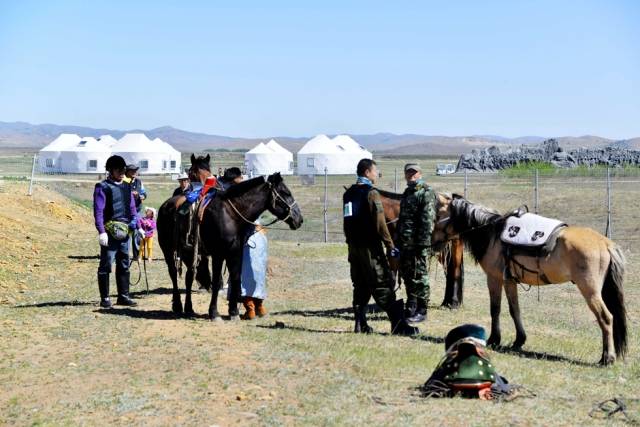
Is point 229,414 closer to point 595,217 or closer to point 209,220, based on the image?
point 209,220

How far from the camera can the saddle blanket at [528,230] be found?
9.33 meters

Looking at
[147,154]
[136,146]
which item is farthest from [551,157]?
[136,146]

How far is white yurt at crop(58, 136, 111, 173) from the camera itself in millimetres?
73812

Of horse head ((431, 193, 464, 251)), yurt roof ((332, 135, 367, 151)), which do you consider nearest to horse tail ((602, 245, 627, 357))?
horse head ((431, 193, 464, 251))

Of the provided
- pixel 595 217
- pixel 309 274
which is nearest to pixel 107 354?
pixel 309 274

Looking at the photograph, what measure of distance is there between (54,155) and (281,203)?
69.0m

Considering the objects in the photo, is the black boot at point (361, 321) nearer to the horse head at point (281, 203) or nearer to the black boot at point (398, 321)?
the black boot at point (398, 321)

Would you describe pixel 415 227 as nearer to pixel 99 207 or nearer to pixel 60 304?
pixel 99 207

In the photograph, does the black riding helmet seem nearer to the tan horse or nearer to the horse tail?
the tan horse

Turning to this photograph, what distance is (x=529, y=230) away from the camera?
9500mm

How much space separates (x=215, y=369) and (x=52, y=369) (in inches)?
60.5

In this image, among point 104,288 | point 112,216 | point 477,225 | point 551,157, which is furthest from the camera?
point 551,157

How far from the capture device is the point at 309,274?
656 inches

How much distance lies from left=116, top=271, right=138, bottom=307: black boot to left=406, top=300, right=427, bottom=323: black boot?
380cm
